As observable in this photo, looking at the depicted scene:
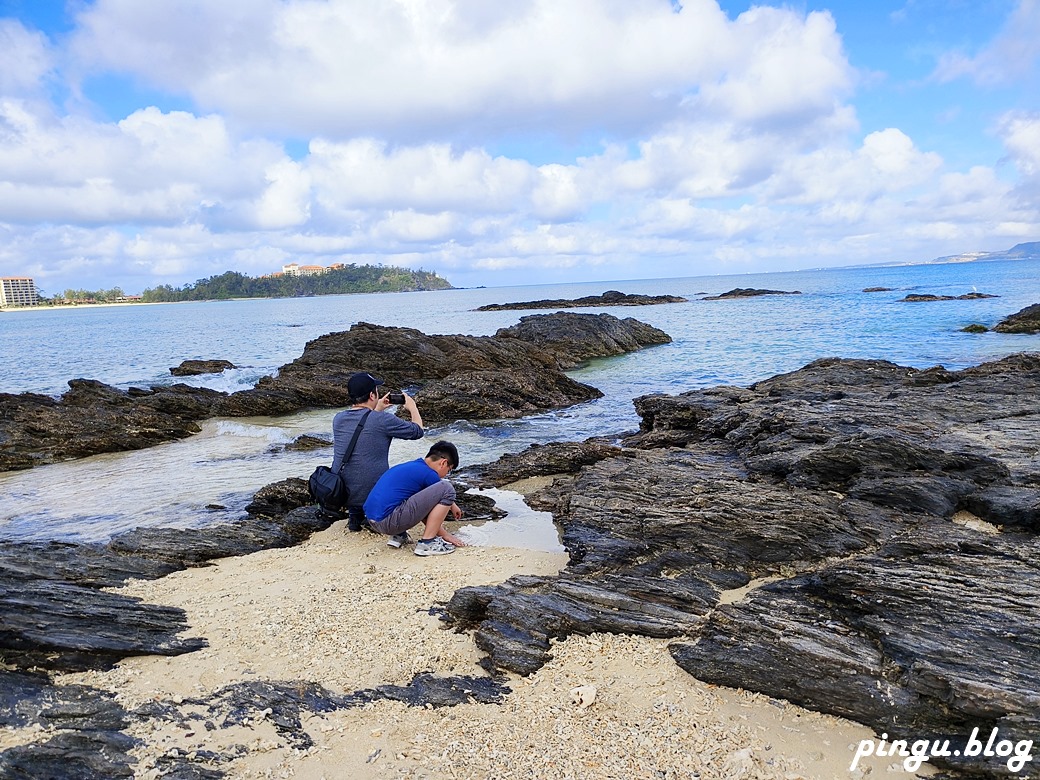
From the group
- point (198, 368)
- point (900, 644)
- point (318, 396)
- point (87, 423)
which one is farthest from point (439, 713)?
point (198, 368)

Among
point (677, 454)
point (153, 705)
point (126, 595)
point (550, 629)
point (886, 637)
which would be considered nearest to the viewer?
point (153, 705)

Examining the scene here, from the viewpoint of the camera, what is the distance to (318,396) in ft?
77.2

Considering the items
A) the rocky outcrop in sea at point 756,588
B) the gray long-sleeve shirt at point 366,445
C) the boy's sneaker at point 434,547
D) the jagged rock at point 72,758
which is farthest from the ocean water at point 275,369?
the jagged rock at point 72,758

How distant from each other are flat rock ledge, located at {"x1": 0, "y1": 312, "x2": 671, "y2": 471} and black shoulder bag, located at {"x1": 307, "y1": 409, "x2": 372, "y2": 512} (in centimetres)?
1029

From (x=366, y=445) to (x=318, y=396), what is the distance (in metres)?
15.2

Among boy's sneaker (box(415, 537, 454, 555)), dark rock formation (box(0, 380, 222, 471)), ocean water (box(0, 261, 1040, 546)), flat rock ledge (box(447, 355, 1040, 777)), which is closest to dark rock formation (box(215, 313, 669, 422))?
ocean water (box(0, 261, 1040, 546))

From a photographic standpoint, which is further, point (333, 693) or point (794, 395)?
point (794, 395)

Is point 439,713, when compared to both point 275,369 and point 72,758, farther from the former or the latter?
point 275,369

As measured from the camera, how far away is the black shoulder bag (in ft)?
30.0

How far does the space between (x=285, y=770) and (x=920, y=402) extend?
13.8 m

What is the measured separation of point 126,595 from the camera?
6.67m

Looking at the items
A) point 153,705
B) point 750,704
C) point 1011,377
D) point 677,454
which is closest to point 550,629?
point 750,704

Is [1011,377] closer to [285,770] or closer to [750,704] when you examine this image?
[750,704]

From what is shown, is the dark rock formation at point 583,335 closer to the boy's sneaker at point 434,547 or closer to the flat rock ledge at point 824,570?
the flat rock ledge at point 824,570
